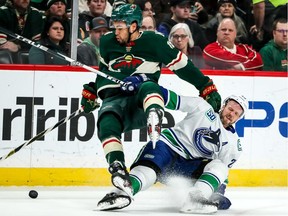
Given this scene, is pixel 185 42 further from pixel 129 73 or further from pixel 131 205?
pixel 131 205

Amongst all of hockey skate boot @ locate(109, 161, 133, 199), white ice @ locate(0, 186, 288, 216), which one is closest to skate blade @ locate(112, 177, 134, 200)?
hockey skate boot @ locate(109, 161, 133, 199)

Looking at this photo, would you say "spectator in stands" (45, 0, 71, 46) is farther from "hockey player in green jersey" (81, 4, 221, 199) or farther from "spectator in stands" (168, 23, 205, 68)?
"hockey player in green jersey" (81, 4, 221, 199)

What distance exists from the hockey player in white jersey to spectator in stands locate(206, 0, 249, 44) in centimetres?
161

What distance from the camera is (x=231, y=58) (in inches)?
292

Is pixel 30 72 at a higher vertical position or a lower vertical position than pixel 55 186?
higher

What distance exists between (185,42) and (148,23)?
34 centimetres

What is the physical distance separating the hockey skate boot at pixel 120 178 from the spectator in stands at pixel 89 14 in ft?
6.41

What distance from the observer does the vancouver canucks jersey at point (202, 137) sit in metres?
5.71

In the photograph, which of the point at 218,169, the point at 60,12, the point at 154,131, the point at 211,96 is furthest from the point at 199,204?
the point at 60,12

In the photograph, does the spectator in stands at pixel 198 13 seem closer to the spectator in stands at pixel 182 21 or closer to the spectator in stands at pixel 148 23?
the spectator in stands at pixel 182 21

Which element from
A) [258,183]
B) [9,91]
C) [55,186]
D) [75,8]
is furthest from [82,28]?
[258,183]

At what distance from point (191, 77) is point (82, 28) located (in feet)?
4.50

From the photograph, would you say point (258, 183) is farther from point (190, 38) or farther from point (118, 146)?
point (118, 146)

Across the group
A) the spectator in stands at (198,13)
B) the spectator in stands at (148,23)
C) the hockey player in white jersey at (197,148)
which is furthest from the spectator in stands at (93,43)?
the hockey player in white jersey at (197,148)
